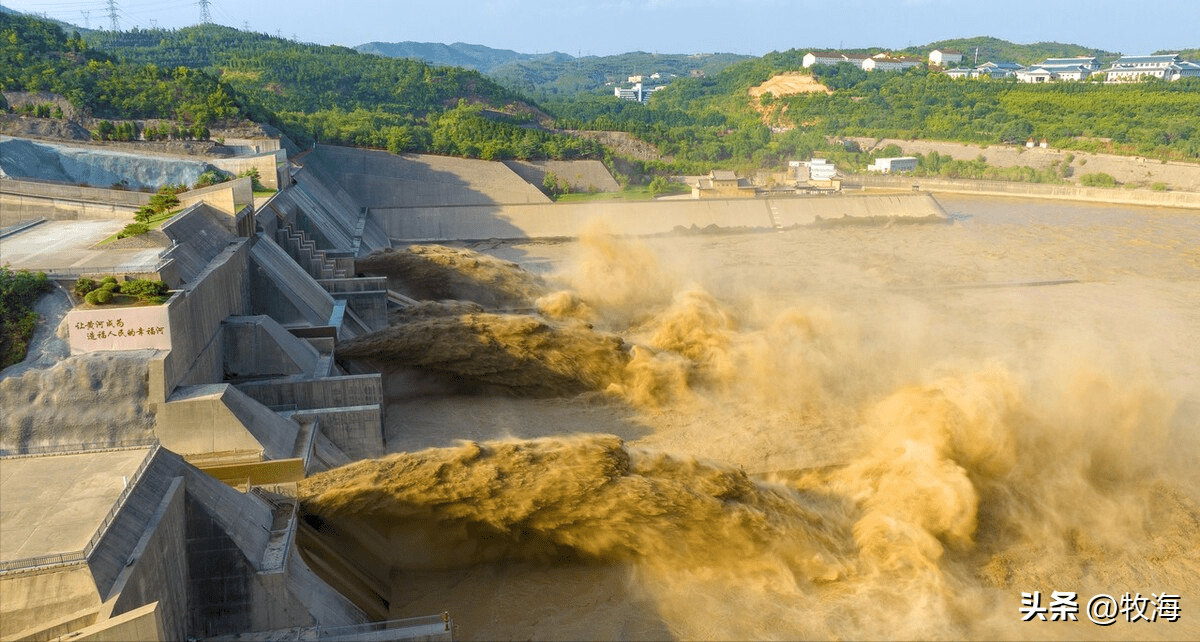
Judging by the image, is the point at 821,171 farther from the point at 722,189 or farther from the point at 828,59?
the point at 828,59

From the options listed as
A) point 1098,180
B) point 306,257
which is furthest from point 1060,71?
point 306,257

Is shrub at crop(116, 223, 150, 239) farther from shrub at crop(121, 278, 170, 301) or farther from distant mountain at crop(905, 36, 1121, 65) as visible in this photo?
distant mountain at crop(905, 36, 1121, 65)

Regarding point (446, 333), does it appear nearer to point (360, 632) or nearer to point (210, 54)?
point (360, 632)

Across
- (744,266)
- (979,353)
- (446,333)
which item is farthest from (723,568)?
(744,266)

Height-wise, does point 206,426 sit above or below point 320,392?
above

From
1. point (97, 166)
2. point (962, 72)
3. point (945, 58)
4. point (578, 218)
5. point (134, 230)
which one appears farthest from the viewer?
point (945, 58)

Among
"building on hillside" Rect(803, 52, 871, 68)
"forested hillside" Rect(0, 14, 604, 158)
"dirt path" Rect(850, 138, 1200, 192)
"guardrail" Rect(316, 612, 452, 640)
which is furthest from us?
"building on hillside" Rect(803, 52, 871, 68)

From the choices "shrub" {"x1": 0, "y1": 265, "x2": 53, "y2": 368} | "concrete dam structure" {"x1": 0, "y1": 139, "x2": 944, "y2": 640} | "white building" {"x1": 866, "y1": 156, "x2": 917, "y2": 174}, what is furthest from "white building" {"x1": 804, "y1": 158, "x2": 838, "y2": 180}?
"shrub" {"x1": 0, "y1": 265, "x2": 53, "y2": 368}
